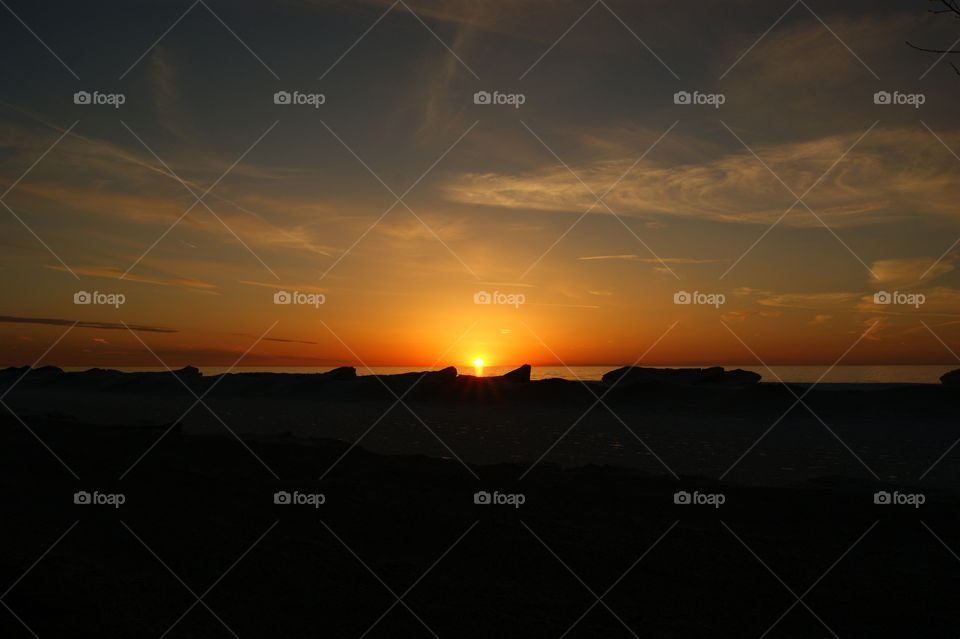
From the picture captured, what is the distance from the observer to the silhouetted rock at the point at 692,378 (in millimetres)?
46000

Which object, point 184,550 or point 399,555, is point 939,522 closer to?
point 399,555

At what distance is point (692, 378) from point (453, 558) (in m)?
42.2

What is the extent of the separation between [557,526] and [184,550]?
5016 mm

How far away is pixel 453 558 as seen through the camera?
27.8 ft

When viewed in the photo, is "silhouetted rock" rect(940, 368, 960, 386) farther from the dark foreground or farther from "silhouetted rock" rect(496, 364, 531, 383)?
the dark foreground

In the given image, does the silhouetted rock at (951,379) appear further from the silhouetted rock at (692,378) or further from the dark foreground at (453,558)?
the dark foreground at (453,558)

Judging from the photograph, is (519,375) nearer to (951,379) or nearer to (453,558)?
(951,379)

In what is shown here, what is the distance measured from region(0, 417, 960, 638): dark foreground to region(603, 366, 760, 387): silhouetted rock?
3348 centimetres

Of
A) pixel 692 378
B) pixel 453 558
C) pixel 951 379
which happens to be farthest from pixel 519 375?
pixel 453 558

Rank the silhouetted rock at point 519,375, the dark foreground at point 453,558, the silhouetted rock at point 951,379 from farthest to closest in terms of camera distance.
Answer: the silhouetted rock at point 519,375 < the silhouetted rock at point 951,379 < the dark foreground at point 453,558

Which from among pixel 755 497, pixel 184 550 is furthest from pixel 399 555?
pixel 755 497

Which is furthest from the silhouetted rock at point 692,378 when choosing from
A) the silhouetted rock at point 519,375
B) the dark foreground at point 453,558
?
the dark foreground at point 453,558

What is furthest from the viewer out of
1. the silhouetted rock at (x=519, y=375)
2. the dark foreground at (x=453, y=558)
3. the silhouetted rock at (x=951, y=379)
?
the silhouetted rock at (x=519, y=375)

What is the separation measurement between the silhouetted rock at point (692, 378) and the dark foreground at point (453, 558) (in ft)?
110
